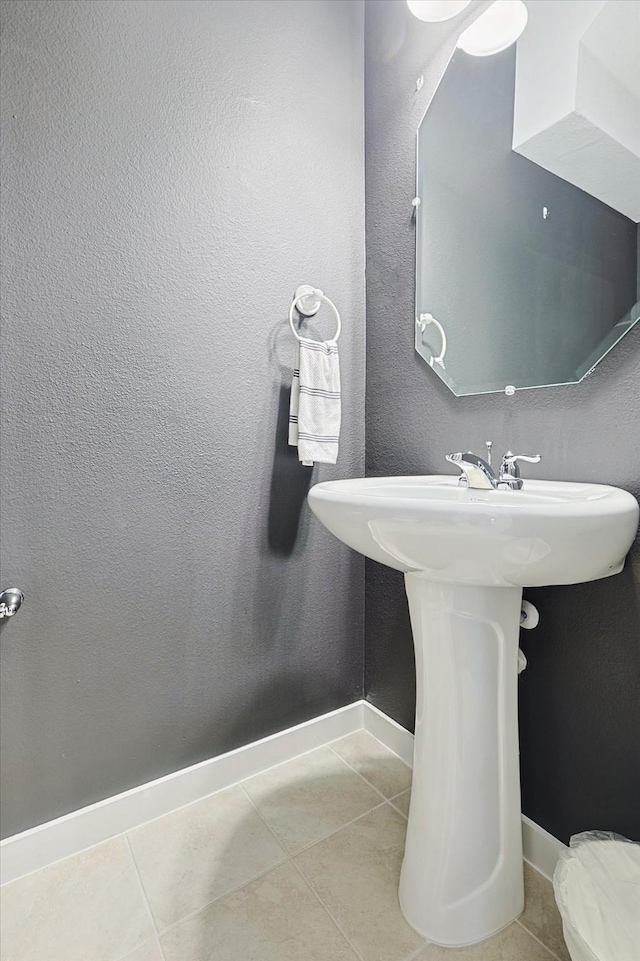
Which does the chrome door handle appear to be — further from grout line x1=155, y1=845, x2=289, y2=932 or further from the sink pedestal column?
the sink pedestal column

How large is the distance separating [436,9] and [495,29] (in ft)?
0.66

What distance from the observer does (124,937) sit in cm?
92

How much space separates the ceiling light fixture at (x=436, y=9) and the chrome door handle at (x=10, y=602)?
169 centimetres

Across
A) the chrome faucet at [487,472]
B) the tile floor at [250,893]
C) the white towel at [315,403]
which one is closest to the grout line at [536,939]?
the tile floor at [250,893]

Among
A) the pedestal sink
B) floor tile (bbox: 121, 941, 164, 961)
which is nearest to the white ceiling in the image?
the pedestal sink

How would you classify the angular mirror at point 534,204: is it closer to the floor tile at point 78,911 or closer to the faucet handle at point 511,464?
the faucet handle at point 511,464

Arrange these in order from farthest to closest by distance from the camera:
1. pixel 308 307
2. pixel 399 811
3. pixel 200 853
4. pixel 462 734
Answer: pixel 308 307 < pixel 399 811 < pixel 200 853 < pixel 462 734

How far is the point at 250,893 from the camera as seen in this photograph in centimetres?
101

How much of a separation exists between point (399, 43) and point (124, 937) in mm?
2254

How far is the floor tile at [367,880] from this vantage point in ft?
2.99

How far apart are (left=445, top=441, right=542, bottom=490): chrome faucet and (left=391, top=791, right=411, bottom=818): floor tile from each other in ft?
2.87

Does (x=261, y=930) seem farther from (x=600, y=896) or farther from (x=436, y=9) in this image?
(x=436, y=9)

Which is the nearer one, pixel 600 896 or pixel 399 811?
pixel 600 896

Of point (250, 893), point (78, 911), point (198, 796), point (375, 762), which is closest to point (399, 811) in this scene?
point (375, 762)
